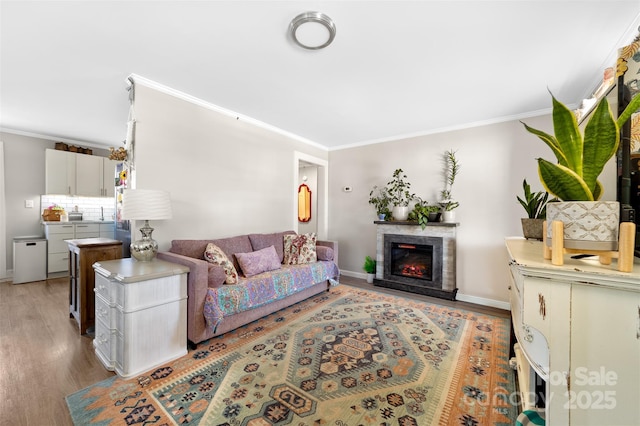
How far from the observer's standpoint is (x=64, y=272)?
4.44 m

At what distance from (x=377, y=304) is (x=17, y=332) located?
12.2 ft

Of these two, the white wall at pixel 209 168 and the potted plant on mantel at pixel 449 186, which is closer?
the white wall at pixel 209 168

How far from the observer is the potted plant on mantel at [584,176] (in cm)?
81

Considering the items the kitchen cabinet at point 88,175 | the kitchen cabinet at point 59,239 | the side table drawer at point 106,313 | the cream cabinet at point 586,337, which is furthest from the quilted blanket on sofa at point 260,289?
the kitchen cabinet at point 88,175

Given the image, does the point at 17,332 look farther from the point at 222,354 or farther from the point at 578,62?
the point at 578,62

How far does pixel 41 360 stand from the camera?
196cm

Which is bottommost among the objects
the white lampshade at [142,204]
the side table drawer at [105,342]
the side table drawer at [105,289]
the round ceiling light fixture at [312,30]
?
the side table drawer at [105,342]

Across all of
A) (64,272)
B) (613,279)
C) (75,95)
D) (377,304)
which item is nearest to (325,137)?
(377,304)

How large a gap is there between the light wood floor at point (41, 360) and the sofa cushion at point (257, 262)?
1.34 m

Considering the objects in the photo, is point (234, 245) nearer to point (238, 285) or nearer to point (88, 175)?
point (238, 285)

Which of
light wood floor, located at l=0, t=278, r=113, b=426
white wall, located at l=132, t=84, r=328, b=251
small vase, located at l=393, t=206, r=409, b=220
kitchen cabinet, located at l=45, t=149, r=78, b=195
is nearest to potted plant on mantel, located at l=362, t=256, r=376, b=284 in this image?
small vase, located at l=393, t=206, r=409, b=220

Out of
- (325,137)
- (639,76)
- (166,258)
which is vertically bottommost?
(166,258)

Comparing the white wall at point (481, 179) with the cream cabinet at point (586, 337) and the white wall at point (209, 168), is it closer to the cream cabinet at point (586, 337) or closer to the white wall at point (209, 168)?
the white wall at point (209, 168)

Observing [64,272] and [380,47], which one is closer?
[380,47]
